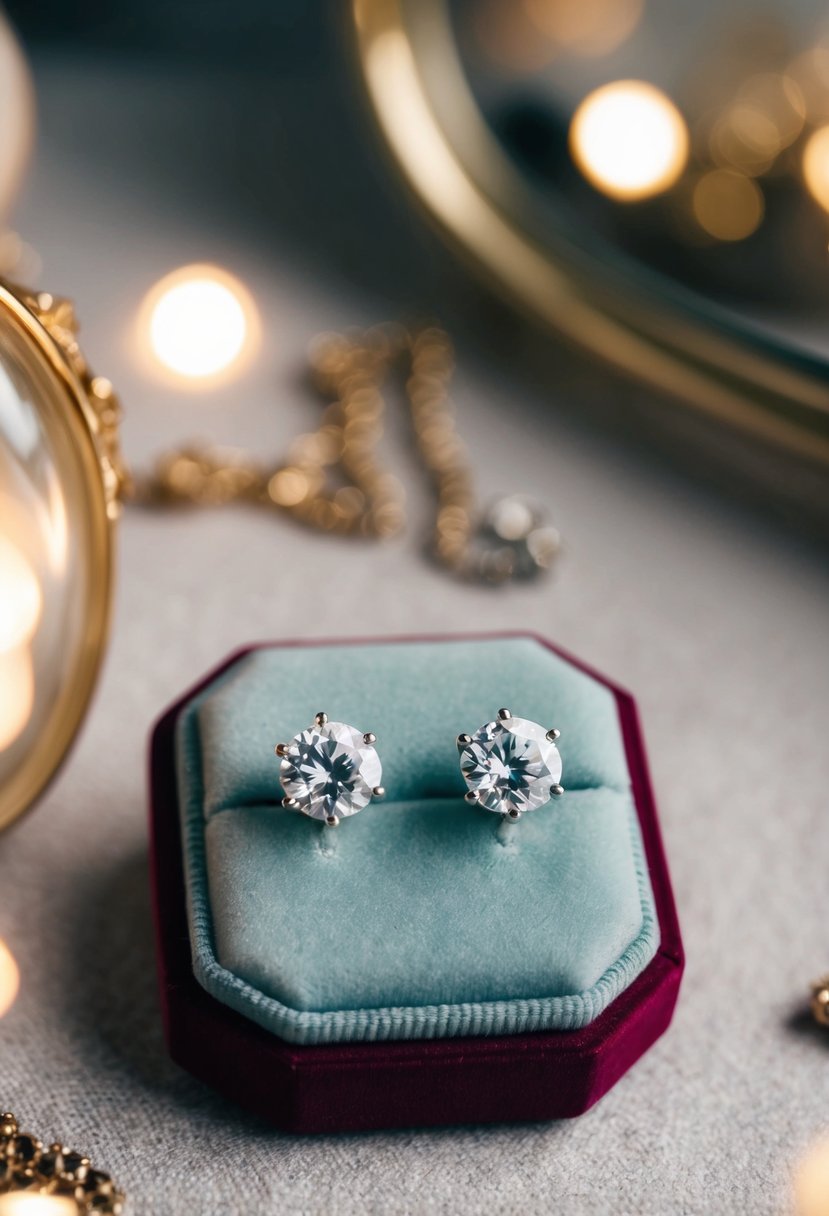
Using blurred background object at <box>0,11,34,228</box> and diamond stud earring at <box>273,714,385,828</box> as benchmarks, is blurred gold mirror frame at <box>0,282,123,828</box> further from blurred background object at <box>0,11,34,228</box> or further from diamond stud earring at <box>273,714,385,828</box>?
blurred background object at <box>0,11,34,228</box>

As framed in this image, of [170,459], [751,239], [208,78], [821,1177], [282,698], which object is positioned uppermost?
[208,78]

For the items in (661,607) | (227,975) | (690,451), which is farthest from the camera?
(690,451)

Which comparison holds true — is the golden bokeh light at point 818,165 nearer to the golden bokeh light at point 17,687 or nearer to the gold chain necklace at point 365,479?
the gold chain necklace at point 365,479

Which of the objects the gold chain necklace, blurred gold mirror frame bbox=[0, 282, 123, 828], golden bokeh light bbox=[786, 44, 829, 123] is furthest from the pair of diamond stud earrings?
golden bokeh light bbox=[786, 44, 829, 123]

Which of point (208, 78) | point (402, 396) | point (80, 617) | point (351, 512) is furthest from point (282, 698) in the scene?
point (208, 78)

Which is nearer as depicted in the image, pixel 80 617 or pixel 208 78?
pixel 80 617

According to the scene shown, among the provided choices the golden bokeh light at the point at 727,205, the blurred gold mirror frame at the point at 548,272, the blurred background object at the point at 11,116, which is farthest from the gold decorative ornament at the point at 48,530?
the golden bokeh light at the point at 727,205

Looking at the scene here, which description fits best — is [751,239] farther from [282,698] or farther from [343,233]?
[282,698]
